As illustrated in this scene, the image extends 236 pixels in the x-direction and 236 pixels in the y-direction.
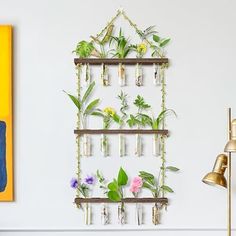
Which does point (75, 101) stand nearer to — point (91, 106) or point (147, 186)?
point (91, 106)

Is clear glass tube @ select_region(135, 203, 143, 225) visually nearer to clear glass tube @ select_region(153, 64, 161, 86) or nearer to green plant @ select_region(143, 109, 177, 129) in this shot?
green plant @ select_region(143, 109, 177, 129)

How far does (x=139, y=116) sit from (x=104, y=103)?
174 mm

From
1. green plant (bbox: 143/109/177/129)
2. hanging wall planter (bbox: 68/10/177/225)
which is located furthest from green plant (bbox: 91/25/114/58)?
green plant (bbox: 143/109/177/129)

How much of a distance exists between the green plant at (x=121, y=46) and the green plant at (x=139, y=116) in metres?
0.21

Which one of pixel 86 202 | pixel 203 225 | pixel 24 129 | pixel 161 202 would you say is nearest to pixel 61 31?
pixel 24 129

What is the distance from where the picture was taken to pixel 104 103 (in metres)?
1.95

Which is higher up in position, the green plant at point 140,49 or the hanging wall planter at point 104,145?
the green plant at point 140,49

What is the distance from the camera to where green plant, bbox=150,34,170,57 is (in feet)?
6.39

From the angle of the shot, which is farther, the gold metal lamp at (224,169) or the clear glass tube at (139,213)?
the clear glass tube at (139,213)

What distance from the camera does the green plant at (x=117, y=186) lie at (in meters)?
1.90

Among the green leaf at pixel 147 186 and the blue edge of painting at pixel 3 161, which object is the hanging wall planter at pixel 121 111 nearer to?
the green leaf at pixel 147 186

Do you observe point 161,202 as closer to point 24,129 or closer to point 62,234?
point 62,234

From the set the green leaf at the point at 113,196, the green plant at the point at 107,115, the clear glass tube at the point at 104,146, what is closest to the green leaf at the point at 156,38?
the green plant at the point at 107,115

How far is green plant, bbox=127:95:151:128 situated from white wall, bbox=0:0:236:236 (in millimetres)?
45
